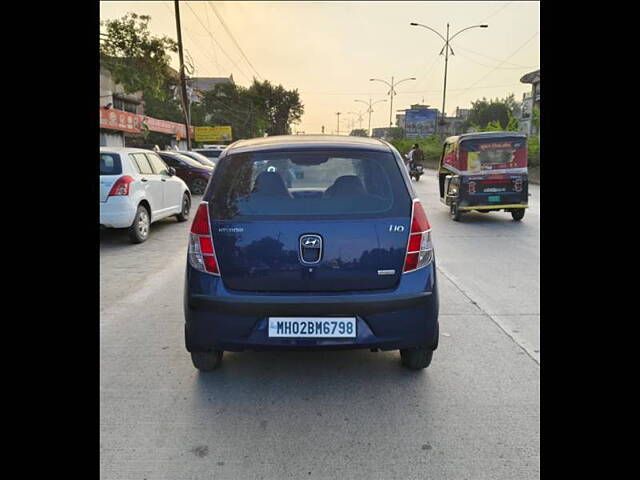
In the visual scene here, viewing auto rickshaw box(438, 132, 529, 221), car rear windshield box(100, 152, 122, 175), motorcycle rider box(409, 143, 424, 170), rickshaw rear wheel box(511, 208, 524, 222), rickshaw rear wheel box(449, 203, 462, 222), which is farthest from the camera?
motorcycle rider box(409, 143, 424, 170)

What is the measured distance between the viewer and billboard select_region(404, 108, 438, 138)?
247 feet

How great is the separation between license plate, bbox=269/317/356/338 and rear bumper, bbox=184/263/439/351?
0.03 metres

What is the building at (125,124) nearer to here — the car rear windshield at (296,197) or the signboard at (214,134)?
the signboard at (214,134)

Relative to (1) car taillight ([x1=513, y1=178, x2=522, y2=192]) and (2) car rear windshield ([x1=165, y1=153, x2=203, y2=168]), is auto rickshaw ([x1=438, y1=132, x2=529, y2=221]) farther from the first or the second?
(2) car rear windshield ([x1=165, y1=153, x2=203, y2=168])

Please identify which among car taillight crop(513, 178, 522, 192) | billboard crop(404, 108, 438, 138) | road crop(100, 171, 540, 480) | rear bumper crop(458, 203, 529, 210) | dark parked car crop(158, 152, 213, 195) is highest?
billboard crop(404, 108, 438, 138)

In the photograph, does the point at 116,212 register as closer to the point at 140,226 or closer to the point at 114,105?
the point at 140,226

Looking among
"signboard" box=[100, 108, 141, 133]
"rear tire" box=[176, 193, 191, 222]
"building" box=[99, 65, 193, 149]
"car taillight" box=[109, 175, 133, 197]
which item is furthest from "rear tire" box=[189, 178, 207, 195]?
"signboard" box=[100, 108, 141, 133]
